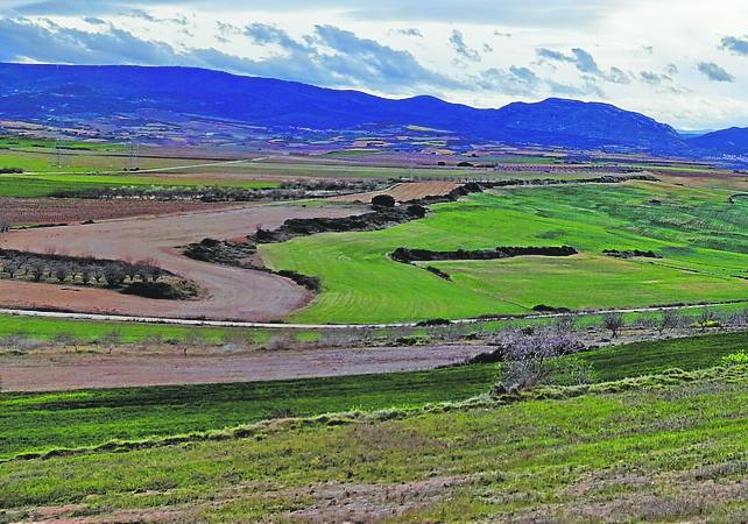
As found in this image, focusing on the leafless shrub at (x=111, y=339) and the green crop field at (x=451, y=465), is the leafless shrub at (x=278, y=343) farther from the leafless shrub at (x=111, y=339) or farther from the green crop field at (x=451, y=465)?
the green crop field at (x=451, y=465)

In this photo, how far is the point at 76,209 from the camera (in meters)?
118

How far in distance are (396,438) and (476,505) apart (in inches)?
325

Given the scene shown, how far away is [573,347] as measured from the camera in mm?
49906

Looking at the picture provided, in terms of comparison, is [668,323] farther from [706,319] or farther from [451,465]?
[451,465]

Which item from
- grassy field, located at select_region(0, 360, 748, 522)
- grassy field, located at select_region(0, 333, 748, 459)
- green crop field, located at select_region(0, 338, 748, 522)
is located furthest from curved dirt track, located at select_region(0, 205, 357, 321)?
grassy field, located at select_region(0, 360, 748, 522)

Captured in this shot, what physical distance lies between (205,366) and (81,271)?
107 feet

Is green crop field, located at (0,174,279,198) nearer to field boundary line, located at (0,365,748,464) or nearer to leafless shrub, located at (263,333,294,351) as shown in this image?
leafless shrub, located at (263,333,294,351)

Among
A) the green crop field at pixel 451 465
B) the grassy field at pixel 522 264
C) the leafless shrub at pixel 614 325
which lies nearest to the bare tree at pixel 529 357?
the green crop field at pixel 451 465

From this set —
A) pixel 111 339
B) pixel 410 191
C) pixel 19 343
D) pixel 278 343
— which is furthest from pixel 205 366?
pixel 410 191

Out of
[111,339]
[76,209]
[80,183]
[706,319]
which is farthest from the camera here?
[80,183]

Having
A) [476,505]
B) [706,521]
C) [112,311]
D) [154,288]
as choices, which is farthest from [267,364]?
[706,521]

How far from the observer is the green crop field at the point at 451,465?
61.4 ft

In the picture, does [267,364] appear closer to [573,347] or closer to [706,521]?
[573,347]

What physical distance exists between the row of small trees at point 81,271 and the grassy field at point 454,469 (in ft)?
157
